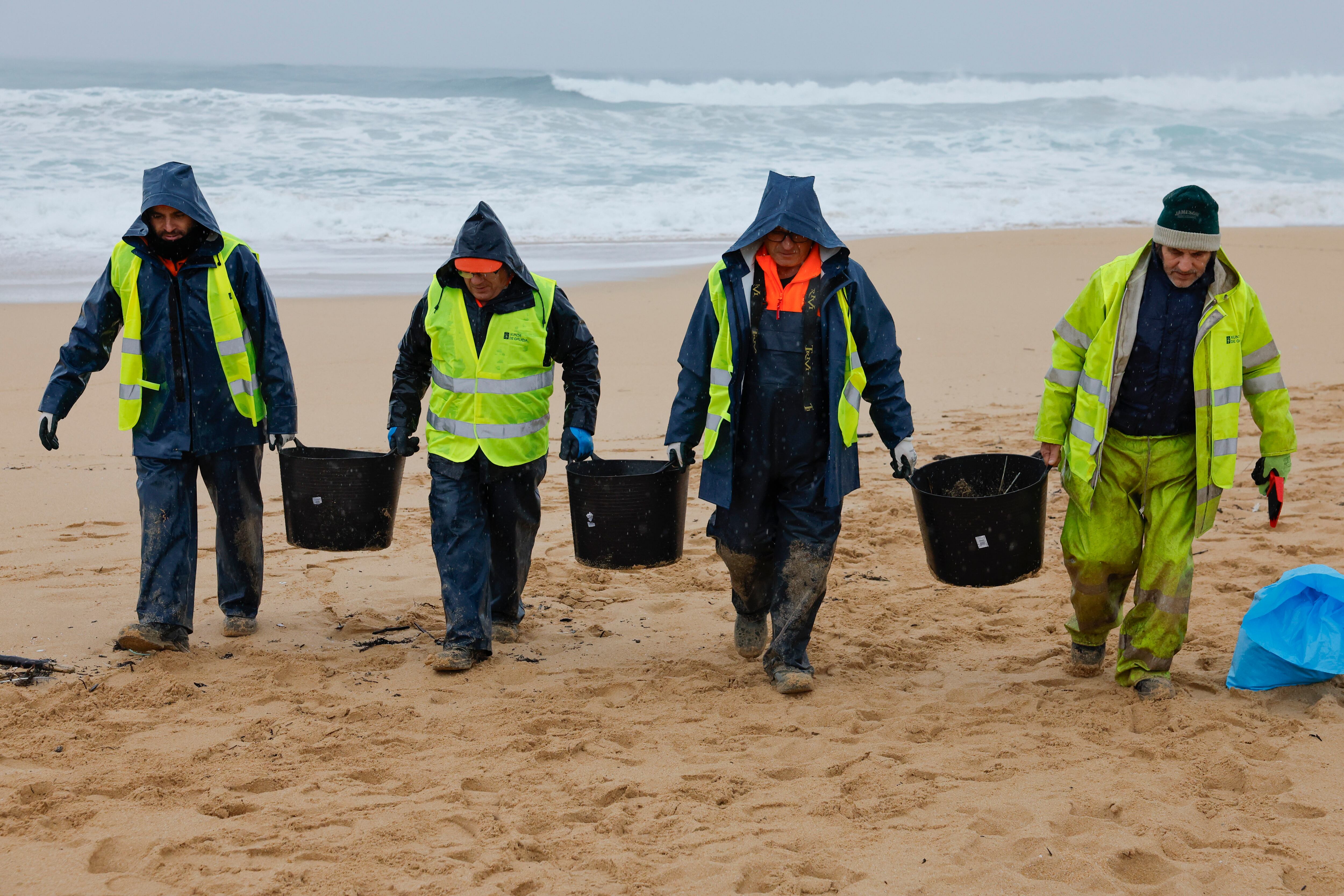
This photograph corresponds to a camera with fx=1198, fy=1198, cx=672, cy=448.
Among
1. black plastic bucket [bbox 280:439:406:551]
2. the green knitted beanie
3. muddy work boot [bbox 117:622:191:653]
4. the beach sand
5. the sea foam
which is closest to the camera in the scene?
the beach sand

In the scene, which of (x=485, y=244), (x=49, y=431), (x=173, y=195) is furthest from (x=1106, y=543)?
(x=49, y=431)

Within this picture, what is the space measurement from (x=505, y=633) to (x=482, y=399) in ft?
3.38

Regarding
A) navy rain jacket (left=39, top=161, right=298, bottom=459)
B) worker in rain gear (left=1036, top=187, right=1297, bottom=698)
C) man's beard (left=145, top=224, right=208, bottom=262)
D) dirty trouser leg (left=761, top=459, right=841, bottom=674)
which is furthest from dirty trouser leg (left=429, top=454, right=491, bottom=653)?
worker in rain gear (left=1036, top=187, right=1297, bottom=698)

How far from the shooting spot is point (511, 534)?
4.75m

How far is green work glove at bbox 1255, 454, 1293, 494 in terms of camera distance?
4.06m

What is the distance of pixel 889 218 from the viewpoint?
19.4 meters

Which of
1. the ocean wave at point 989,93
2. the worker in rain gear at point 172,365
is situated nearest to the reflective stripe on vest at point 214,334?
the worker in rain gear at point 172,365

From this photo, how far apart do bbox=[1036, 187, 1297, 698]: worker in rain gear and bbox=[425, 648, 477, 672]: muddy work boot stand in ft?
7.25

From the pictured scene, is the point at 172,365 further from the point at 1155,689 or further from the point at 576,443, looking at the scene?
the point at 1155,689

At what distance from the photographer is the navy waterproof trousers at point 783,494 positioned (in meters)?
4.16

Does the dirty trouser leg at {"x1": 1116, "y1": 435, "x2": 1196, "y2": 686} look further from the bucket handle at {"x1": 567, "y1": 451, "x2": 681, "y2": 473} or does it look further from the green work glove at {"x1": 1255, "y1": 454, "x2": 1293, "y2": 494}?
the bucket handle at {"x1": 567, "y1": 451, "x2": 681, "y2": 473}

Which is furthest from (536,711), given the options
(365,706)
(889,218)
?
(889,218)

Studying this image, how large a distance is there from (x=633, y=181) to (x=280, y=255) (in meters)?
7.75

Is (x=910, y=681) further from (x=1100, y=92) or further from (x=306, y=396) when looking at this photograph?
(x=1100, y=92)
